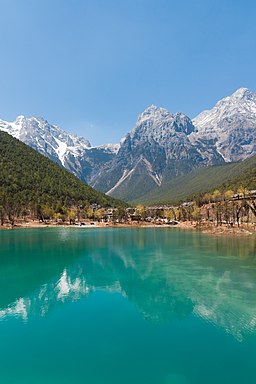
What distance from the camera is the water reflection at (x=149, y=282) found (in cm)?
2859

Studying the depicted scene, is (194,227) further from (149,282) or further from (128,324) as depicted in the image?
(128,324)

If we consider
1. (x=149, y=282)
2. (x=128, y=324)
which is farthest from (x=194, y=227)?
(x=128, y=324)

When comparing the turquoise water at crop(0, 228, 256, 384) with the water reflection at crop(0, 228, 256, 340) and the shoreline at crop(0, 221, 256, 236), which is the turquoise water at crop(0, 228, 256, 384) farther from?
the shoreline at crop(0, 221, 256, 236)

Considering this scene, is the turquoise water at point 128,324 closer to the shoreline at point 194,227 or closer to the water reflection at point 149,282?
the water reflection at point 149,282

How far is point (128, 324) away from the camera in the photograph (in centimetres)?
2562

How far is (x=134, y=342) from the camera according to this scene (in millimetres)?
21938

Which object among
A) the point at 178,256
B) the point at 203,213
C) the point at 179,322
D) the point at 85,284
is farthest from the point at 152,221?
the point at 179,322

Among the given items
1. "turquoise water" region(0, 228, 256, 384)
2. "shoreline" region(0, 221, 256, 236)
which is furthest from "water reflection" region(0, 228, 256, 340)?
"shoreline" region(0, 221, 256, 236)

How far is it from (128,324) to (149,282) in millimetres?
14920

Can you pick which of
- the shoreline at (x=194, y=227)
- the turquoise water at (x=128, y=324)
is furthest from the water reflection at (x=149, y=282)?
the shoreline at (x=194, y=227)

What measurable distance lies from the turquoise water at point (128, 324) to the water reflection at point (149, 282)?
0.12m

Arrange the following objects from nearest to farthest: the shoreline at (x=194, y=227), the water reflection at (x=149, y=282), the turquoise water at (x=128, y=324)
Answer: the turquoise water at (x=128, y=324)
the water reflection at (x=149, y=282)
the shoreline at (x=194, y=227)

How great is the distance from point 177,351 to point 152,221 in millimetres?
169261

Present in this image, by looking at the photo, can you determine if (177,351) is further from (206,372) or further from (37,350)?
(37,350)
